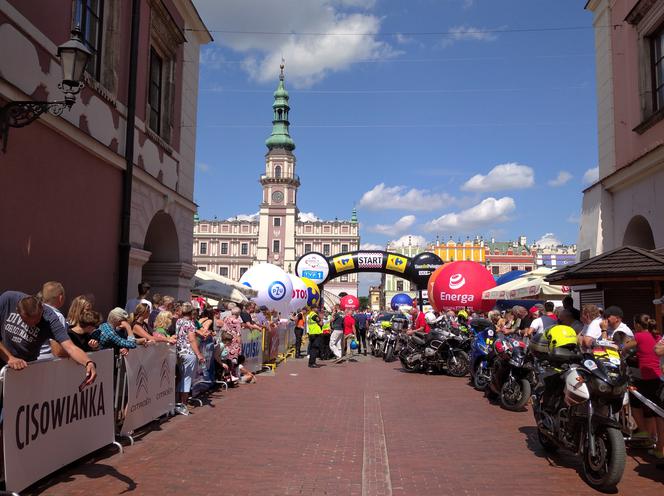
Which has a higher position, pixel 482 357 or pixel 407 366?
pixel 482 357

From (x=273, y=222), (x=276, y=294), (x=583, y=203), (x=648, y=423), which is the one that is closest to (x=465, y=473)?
(x=648, y=423)

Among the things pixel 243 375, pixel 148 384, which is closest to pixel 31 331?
pixel 148 384

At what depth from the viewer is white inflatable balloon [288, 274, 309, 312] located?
24594 millimetres

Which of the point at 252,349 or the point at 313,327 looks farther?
the point at 313,327

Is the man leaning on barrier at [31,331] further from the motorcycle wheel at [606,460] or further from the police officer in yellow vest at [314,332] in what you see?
the police officer in yellow vest at [314,332]

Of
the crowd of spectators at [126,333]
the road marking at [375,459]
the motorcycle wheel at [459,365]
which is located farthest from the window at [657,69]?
the crowd of spectators at [126,333]

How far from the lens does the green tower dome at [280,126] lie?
92938 mm

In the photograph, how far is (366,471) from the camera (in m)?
5.64

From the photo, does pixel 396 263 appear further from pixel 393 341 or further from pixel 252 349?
pixel 252 349

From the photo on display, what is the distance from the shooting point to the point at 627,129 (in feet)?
42.2

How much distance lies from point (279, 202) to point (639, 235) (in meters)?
86.0

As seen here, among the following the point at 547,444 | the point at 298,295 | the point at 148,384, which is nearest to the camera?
the point at 547,444

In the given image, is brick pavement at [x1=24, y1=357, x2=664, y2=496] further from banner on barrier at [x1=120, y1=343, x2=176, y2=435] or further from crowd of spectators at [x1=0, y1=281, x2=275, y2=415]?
crowd of spectators at [x1=0, y1=281, x2=275, y2=415]

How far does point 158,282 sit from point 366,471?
9894 mm
